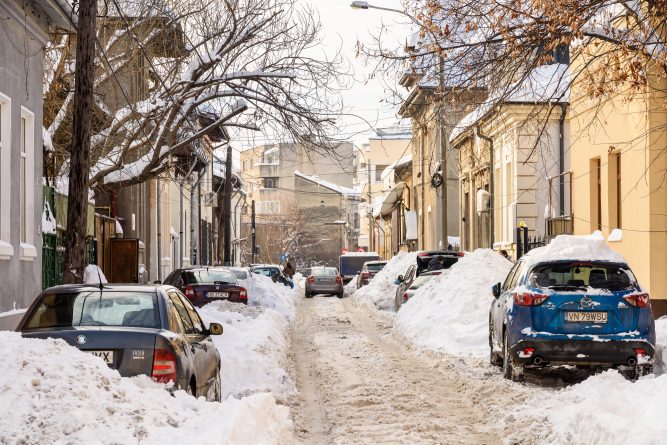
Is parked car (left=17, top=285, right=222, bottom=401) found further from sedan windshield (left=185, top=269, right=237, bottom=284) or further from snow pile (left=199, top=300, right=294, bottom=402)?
sedan windshield (left=185, top=269, right=237, bottom=284)

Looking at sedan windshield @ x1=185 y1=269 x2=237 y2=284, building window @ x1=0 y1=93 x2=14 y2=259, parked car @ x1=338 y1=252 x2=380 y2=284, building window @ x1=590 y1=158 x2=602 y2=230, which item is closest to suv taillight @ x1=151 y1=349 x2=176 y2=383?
building window @ x1=0 y1=93 x2=14 y2=259

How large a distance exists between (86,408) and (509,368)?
26.7 ft

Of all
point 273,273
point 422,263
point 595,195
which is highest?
point 595,195

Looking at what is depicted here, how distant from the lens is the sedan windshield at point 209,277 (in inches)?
998

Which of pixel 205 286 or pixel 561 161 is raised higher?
pixel 561 161

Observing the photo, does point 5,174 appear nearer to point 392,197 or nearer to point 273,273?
point 273,273

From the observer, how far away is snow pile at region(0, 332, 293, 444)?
605 centimetres

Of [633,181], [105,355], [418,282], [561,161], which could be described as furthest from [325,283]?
[105,355]

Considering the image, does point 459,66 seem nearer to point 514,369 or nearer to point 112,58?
point 514,369

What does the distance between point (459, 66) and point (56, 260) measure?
1025 cm

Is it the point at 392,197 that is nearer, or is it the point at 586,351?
the point at 586,351

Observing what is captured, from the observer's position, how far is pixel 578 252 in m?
13.7

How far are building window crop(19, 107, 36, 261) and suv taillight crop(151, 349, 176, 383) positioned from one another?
27.6 ft

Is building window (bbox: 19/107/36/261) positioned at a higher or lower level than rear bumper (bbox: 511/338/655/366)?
higher
